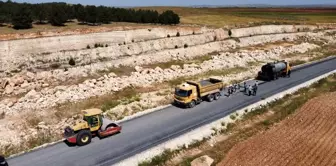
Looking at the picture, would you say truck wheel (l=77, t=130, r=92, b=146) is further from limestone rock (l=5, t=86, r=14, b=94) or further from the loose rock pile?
limestone rock (l=5, t=86, r=14, b=94)

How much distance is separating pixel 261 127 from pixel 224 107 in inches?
198

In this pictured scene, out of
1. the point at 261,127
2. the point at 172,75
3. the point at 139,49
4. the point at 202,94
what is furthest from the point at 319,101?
the point at 139,49

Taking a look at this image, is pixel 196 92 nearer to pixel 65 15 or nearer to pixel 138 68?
pixel 138 68

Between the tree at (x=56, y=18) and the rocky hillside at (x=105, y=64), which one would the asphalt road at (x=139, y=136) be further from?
the tree at (x=56, y=18)

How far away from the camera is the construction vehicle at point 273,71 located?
132ft

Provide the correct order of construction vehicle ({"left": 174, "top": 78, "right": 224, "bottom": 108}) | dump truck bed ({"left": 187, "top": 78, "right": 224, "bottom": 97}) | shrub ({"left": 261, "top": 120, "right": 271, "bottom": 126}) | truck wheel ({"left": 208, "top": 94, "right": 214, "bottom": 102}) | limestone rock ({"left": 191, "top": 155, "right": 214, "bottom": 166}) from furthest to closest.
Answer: truck wheel ({"left": 208, "top": 94, "right": 214, "bottom": 102}), dump truck bed ({"left": 187, "top": 78, "right": 224, "bottom": 97}), construction vehicle ({"left": 174, "top": 78, "right": 224, "bottom": 108}), shrub ({"left": 261, "top": 120, "right": 271, "bottom": 126}), limestone rock ({"left": 191, "top": 155, "right": 214, "bottom": 166})

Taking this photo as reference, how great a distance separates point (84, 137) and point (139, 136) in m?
4.09

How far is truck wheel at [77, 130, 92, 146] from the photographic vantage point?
23.1 m

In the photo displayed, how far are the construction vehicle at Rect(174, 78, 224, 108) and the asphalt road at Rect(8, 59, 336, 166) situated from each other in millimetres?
606

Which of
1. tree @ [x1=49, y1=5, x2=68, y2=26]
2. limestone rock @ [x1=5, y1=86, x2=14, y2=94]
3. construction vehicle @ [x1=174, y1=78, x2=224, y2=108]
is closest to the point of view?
construction vehicle @ [x1=174, y1=78, x2=224, y2=108]

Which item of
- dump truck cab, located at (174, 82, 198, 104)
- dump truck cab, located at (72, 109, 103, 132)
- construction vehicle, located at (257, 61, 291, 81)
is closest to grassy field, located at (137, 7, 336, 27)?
construction vehicle, located at (257, 61, 291, 81)

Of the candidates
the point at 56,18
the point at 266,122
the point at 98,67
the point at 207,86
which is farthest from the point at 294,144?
the point at 56,18

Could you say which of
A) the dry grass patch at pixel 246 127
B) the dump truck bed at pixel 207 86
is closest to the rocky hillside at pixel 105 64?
the dump truck bed at pixel 207 86

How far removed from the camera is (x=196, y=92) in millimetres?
31062
